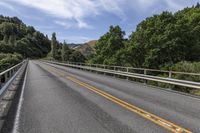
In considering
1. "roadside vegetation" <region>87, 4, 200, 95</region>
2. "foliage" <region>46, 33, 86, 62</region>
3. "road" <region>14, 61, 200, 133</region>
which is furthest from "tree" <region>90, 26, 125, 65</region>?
"foliage" <region>46, 33, 86, 62</region>

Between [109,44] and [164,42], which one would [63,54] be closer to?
[109,44]

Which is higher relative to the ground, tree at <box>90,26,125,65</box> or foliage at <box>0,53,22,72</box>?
tree at <box>90,26,125,65</box>

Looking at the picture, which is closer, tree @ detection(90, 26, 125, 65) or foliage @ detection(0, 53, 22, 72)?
foliage @ detection(0, 53, 22, 72)

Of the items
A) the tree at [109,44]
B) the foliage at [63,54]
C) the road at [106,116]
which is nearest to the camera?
the road at [106,116]

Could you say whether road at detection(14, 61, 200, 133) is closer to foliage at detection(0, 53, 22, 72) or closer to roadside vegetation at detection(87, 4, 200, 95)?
foliage at detection(0, 53, 22, 72)

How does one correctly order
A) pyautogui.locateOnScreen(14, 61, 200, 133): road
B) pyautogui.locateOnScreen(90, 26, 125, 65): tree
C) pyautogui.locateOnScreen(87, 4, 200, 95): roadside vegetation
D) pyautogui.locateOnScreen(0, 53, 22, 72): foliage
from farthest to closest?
pyautogui.locateOnScreen(90, 26, 125, 65): tree, pyautogui.locateOnScreen(87, 4, 200, 95): roadside vegetation, pyautogui.locateOnScreen(0, 53, 22, 72): foliage, pyautogui.locateOnScreen(14, 61, 200, 133): road

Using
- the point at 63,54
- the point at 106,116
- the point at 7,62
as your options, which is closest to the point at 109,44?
the point at 7,62

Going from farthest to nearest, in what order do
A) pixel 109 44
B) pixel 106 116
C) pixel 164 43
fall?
1. pixel 109 44
2. pixel 164 43
3. pixel 106 116

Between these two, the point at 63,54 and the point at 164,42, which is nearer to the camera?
the point at 164,42

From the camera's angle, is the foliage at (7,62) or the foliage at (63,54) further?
the foliage at (63,54)

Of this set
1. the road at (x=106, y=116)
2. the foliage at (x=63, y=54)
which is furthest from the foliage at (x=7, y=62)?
the foliage at (x=63, y=54)

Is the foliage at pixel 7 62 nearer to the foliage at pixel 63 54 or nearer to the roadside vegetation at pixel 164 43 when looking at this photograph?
the roadside vegetation at pixel 164 43

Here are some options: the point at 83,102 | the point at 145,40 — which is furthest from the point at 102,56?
the point at 83,102

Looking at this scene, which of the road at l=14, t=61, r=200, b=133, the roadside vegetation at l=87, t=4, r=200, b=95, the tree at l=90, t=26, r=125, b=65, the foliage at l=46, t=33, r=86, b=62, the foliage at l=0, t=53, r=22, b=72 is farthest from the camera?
the foliage at l=46, t=33, r=86, b=62
